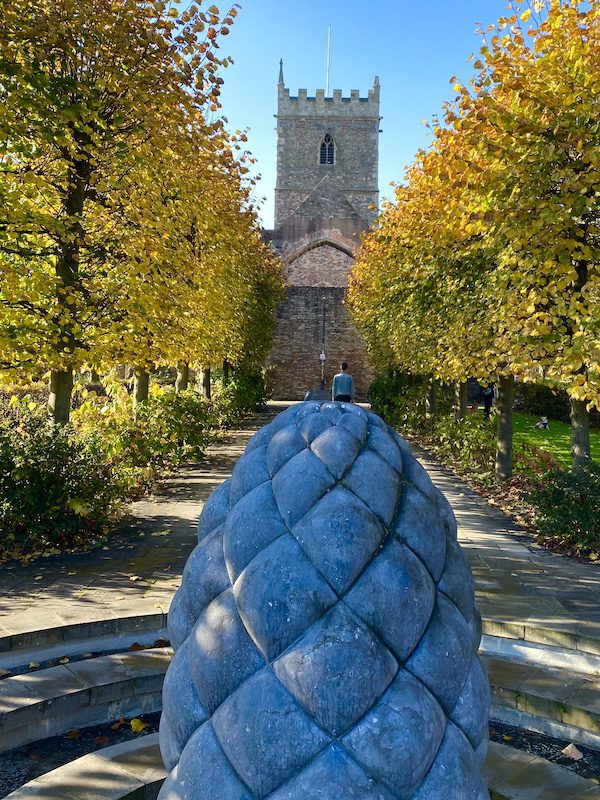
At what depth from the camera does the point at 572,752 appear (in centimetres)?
337

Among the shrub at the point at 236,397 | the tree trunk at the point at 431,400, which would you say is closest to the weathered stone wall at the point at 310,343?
the shrub at the point at 236,397

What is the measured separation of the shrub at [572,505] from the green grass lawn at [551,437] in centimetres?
596

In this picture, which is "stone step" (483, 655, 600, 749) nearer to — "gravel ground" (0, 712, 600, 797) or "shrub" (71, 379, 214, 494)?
"gravel ground" (0, 712, 600, 797)

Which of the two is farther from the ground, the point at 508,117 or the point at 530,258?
the point at 508,117

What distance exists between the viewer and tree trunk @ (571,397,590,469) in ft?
26.6

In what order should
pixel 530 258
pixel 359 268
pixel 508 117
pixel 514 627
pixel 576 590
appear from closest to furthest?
pixel 514 627 → pixel 576 590 → pixel 508 117 → pixel 530 258 → pixel 359 268

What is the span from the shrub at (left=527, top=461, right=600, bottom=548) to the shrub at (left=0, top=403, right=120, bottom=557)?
502cm

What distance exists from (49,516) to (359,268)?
19.2 metres

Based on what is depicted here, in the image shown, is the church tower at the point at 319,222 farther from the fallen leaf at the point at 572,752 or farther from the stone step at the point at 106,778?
the stone step at the point at 106,778

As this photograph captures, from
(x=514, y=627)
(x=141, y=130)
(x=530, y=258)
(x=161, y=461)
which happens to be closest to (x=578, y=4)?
(x=530, y=258)

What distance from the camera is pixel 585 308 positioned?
680 cm

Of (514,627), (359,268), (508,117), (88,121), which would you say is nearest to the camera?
(514,627)

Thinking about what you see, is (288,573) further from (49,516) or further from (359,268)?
(359,268)

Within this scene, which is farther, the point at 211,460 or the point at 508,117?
the point at 211,460
